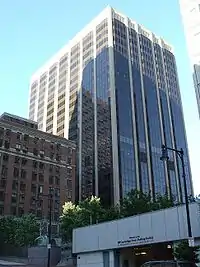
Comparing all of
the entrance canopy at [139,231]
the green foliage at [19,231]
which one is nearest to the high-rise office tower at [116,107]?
the green foliage at [19,231]

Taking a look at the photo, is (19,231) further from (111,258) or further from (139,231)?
(139,231)

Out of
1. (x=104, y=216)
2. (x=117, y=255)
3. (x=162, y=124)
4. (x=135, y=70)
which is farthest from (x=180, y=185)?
(x=117, y=255)

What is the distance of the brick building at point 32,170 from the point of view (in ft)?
332

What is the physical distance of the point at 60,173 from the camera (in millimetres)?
113438

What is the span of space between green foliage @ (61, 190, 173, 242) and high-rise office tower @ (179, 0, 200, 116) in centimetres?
2575

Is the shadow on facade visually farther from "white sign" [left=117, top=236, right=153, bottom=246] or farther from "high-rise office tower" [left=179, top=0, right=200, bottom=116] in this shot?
"white sign" [left=117, top=236, right=153, bottom=246]

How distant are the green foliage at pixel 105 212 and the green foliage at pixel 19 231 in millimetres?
7074

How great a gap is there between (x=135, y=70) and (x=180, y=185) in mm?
49222

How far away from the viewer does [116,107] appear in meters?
134

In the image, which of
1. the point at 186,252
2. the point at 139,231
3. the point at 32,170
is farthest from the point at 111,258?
the point at 32,170

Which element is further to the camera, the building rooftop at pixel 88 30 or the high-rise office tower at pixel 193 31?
the building rooftop at pixel 88 30

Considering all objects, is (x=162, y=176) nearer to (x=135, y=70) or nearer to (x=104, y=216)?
(x=135, y=70)

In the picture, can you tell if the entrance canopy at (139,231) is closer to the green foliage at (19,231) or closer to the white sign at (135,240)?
the white sign at (135,240)

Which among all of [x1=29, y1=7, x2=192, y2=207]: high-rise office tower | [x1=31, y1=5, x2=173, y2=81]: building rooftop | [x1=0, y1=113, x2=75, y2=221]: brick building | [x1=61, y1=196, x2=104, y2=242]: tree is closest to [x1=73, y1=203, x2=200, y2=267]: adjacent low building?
[x1=61, y1=196, x2=104, y2=242]: tree
